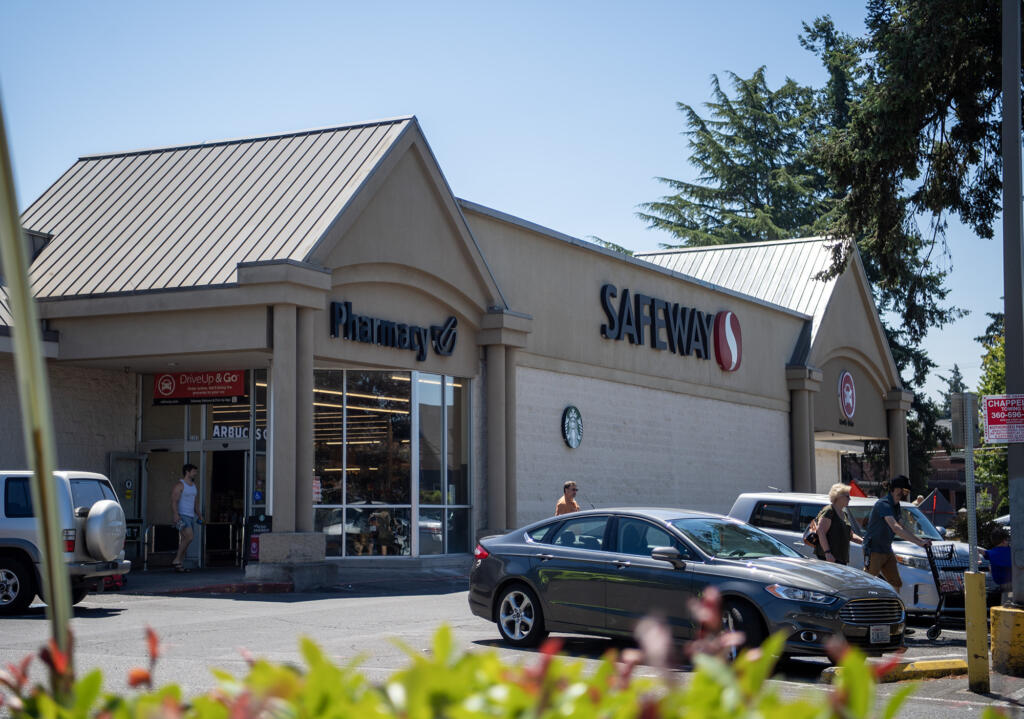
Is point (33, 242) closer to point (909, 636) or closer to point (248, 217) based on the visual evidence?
point (248, 217)

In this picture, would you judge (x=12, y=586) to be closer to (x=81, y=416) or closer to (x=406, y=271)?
(x=81, y=416)

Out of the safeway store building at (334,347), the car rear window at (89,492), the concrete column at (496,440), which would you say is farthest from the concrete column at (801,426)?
the car rear window at (89,492)

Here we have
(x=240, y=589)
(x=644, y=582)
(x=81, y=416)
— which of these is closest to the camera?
(x=644, y=582)

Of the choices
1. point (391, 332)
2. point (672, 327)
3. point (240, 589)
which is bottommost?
point (240, 589)

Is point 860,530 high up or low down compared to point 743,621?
up

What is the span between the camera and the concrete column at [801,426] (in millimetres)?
35469

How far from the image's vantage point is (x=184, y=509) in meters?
21.4

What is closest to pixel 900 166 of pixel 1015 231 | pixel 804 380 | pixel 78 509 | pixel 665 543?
pixel 1015 231

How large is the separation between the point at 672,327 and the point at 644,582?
18.4 meters

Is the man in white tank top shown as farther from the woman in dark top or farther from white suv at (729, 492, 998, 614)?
the woman in dark top

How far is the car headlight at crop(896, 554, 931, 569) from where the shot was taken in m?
15.7

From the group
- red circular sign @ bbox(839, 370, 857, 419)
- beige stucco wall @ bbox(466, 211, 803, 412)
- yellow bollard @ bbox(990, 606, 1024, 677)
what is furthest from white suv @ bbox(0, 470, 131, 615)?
red circular sign @ bbox(839, 370, 857, 419)

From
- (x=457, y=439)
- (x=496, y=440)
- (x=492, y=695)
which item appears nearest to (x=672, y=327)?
(x=496, y=440)

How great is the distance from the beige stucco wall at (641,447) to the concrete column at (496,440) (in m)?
1.09
